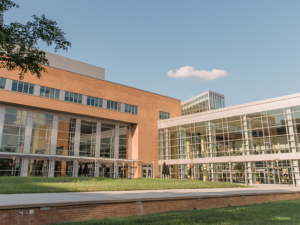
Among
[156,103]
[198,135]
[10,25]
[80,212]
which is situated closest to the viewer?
[80,212]

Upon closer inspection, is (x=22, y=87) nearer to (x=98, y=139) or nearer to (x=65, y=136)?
(x=65, y=136)

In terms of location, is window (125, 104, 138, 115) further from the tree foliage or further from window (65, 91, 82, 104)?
the tree foliage

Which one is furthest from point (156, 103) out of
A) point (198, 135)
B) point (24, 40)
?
point (24, 40)

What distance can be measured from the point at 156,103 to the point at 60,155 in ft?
63.7

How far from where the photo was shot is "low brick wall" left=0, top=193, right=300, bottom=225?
7.60 m

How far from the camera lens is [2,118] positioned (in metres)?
30.2

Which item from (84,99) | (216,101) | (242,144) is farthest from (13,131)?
(216,101)

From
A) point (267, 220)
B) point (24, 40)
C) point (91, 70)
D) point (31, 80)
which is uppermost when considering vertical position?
point (91, 70)

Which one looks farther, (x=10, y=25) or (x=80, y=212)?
(x=10, y=25)

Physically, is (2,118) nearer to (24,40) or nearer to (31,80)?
(31,80)

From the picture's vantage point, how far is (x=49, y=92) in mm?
33438

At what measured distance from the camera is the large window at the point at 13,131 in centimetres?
2986

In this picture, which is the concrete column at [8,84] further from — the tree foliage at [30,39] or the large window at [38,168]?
the tree foliage at [30,39]

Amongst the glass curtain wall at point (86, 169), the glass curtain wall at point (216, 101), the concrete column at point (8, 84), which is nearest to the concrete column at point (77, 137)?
the glass curtain wall at point (86, 169)
